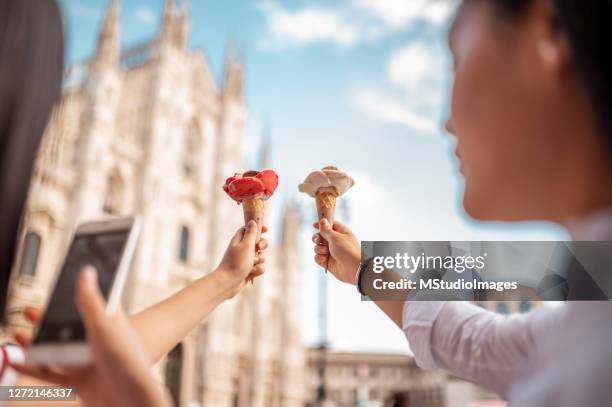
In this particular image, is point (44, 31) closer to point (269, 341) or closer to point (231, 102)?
point (231, 102)

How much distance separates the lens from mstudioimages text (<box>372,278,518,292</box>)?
3.91 feet

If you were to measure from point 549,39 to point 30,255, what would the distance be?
15322 millimetres

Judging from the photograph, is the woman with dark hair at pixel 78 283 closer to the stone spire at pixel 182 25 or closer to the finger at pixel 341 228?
the finger at pixel 341 228

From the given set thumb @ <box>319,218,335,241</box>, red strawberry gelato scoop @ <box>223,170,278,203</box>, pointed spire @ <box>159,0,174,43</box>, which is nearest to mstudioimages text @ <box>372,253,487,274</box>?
thumb @ <box>319,218,335,241</box>

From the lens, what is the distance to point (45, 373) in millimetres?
812

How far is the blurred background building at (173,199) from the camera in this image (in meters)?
15.1

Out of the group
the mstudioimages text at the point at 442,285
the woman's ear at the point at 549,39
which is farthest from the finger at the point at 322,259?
the woman's ear at the point at 549,39

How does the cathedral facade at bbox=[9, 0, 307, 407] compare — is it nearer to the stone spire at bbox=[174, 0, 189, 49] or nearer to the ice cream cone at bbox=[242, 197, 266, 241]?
the stone spire at bbox=[174, 0, 189, 49]

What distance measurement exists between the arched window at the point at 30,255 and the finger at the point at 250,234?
1400 centimetres

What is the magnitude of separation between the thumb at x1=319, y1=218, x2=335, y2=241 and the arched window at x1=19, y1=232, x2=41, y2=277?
46.1 feet

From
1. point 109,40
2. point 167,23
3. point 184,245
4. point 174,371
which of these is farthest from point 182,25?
point 174,371

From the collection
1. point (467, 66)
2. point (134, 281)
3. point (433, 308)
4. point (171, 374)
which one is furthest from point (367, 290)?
point (171, 374)

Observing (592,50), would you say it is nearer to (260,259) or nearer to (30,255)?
(260,259)

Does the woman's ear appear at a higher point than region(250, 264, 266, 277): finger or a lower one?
higher
